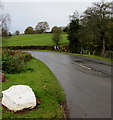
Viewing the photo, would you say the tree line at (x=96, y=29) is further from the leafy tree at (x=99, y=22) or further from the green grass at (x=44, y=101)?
the green grass at (x=44, y=101)

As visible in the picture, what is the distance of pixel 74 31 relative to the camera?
36.3 m

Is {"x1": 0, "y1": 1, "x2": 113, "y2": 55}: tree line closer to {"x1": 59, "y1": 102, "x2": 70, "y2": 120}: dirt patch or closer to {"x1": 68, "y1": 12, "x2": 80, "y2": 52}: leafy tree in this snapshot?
{"x1": 68, "y1": 12, "x2": 80, "y2": 52}: leafy tree

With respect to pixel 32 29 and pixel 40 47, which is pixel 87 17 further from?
pixel 32 29

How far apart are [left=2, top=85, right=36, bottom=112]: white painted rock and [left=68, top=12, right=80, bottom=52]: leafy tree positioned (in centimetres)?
3024

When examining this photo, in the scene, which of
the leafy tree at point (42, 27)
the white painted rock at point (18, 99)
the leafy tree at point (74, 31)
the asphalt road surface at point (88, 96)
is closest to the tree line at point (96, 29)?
the leafy tree at point (74, 31)

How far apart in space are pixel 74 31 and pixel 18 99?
105 ft

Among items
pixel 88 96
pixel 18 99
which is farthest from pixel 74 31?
pixel 18 99

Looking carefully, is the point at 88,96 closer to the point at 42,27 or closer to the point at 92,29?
the point at 92,29

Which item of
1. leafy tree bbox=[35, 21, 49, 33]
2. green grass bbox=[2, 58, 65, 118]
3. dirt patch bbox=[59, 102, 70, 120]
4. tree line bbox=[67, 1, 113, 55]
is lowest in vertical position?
dirt patch bbox=[59, 102, 70, 120]

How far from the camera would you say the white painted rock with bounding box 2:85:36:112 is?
233 inches

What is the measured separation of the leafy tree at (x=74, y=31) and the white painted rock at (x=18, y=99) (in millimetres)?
30245

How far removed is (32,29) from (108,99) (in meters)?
95.4

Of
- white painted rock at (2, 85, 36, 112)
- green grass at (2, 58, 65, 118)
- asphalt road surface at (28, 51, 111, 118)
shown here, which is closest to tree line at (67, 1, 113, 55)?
asphalt road surface at (28, 51, 111, 118)

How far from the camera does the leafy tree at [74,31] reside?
36.0 meters
